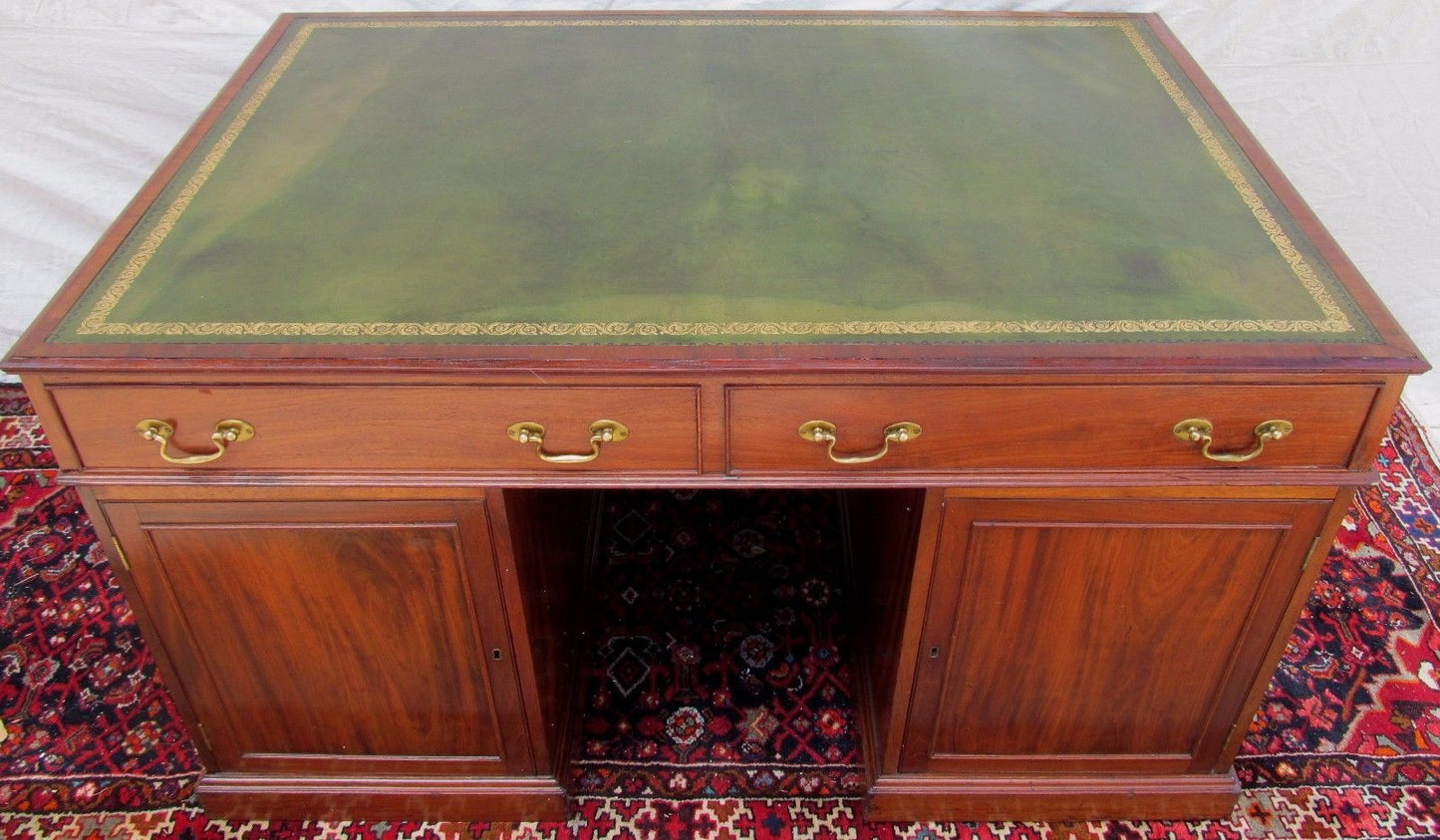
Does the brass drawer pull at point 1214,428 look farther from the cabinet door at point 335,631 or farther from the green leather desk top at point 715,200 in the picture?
the cabinet door at point 335,631

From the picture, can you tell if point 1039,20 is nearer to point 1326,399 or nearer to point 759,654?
point 1326,399

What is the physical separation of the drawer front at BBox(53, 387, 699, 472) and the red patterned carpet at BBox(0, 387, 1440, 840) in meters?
0.66

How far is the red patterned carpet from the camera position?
1.51 meters

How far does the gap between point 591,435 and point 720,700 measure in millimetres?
747

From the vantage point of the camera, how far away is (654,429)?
1.08 m

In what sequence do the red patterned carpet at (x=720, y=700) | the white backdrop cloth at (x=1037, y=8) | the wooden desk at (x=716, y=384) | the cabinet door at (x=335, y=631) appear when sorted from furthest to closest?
the white backdrop cloth at (x=1037, y=8) → the red patterned carpet at (x=720, y=700) → the cabinet door at (x=335, y=631) → the wooden desk at (x=716, y=384)

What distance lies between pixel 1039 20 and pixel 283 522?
1.32 metres

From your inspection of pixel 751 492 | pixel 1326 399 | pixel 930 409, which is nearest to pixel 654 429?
pixel 930 409

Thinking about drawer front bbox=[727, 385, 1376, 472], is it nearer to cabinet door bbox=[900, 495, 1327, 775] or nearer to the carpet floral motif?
cabinet door bbox=[900, 495, 1327, 775]

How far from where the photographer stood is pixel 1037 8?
1844 mm

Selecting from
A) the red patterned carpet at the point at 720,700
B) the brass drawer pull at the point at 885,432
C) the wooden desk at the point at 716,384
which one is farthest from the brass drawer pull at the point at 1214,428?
the red patterned carpet at the point at 720,700

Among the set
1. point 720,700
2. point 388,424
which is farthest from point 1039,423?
point 720,700

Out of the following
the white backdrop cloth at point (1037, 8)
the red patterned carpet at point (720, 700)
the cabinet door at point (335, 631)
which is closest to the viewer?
the cabinet door at point (335, 631)

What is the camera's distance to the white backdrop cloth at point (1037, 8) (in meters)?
1.90
